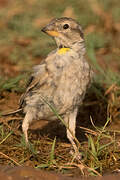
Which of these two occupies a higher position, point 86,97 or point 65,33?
point 65,33

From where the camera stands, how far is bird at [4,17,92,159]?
4547mm

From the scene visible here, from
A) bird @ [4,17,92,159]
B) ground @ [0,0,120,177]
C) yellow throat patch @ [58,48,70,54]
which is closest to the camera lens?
ground @ [0,0,120,177]

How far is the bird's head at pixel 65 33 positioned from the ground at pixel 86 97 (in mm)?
910

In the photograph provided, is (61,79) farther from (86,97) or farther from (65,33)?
(86,97)

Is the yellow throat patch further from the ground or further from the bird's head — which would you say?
the ground

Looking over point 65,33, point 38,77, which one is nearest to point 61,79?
A: point 38,77

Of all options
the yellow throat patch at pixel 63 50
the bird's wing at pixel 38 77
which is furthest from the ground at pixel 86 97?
the yellow throat patch at pixel 63 50

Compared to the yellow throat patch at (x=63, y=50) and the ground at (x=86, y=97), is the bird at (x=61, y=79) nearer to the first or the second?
the yellow throat patch at (x=63, y=50)

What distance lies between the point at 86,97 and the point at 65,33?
157cm

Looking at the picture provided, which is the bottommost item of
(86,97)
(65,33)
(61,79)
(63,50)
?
(86,97)

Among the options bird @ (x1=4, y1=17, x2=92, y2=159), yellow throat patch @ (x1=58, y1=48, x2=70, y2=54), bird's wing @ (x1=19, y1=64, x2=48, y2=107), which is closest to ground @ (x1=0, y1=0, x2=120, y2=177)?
bird @ (x1=4, y1=17, x2=92, y2=159)

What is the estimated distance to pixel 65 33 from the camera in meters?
4.76

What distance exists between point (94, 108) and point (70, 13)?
12.2 ft

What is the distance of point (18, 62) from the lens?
7.23 meters
